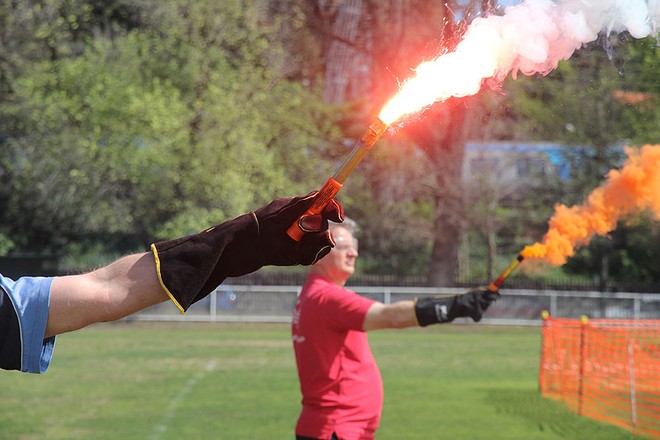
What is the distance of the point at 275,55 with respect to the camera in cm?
3625

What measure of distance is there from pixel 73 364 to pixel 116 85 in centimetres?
1506

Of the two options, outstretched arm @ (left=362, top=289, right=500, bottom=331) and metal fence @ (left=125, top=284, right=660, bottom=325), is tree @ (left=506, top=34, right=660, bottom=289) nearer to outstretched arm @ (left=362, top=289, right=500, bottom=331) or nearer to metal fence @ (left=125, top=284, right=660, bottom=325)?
metal fence @ (left=125, top=284, right=660, bottom=325)

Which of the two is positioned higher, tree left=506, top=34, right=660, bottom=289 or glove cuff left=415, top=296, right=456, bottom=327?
tree left=506, top=34, right=660, bottom=289

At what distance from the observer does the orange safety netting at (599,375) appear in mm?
14234

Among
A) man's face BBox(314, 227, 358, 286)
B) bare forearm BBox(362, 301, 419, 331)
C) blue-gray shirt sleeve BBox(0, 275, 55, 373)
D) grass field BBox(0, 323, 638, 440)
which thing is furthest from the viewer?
grass field BBox(0, 323, 638, 440)

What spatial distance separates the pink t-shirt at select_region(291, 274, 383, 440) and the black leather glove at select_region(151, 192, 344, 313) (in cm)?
329

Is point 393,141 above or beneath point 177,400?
above

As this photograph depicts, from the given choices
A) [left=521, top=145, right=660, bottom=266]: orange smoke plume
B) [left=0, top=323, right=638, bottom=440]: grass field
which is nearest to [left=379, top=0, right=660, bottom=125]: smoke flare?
[left=521, top=145, right=660, bottom=266]: orange smoke plume

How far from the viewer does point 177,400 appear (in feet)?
49.9

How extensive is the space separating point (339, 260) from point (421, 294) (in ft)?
86.2

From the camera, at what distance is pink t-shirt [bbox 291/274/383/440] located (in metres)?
6.32

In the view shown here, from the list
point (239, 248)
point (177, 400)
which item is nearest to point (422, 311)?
point (239, 248)

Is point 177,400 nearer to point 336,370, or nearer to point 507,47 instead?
point 336,370

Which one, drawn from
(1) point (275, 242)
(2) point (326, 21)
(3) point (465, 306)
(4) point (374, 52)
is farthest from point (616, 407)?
(2) point (326, 21)
